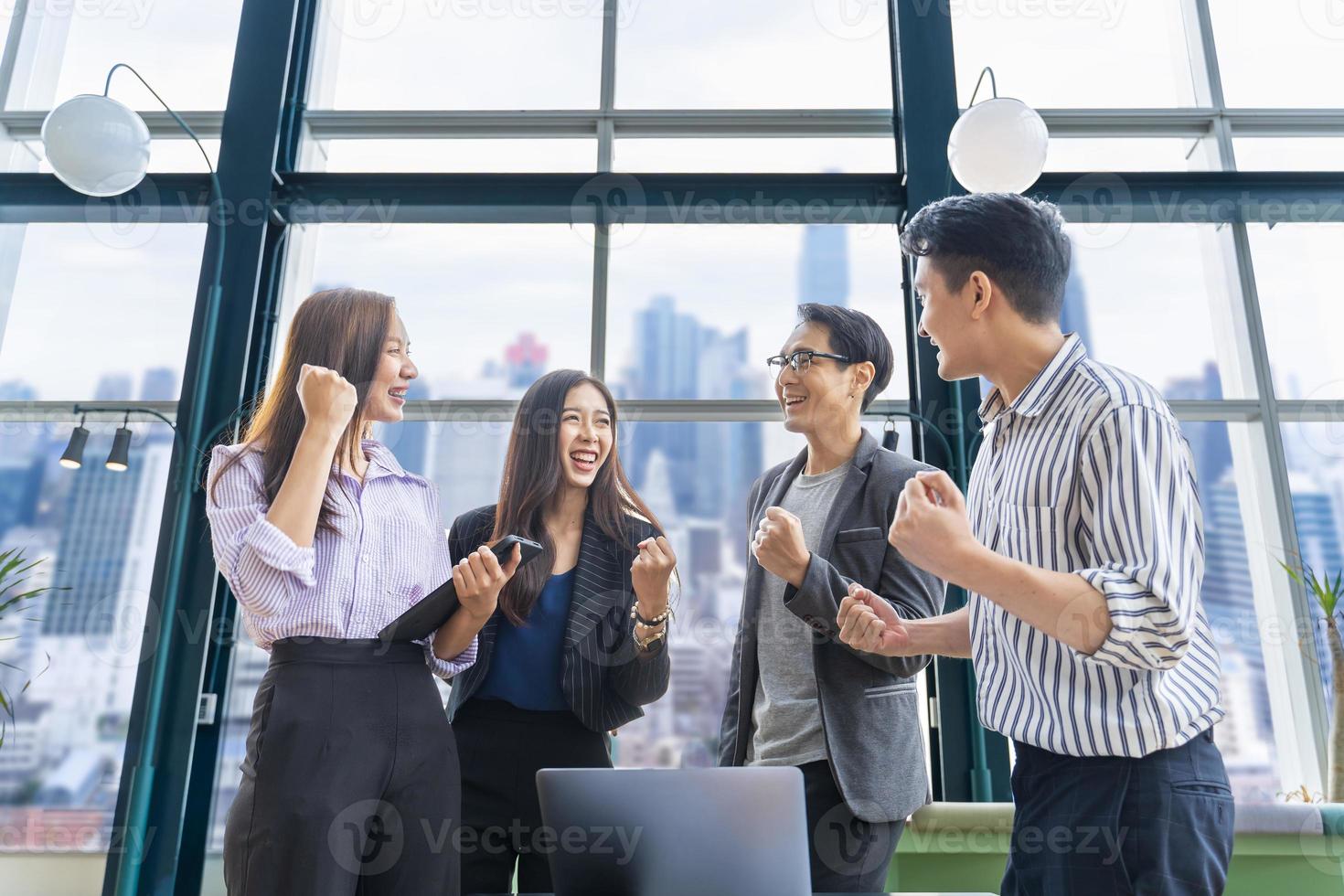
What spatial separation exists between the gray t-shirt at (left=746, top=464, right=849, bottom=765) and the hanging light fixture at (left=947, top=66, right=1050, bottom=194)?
4.17 feet

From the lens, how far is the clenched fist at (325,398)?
1.51 meters

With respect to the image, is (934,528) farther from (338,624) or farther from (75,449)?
(75,449)

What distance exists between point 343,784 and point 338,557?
0.38 meters

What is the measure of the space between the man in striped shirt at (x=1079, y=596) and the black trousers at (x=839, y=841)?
0.38 metres

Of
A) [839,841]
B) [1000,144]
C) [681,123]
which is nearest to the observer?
[839,841]

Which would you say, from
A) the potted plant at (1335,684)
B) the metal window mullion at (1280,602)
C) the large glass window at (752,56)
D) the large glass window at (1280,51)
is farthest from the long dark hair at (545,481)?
the large glass window at (1280,51)

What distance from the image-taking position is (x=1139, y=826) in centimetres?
101

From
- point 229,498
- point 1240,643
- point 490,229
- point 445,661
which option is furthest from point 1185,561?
point 490,229

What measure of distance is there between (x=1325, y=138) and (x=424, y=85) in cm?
411

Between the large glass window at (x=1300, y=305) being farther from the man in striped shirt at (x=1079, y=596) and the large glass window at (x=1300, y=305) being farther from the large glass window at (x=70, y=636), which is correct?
the large glass window at (x=70, y=636)

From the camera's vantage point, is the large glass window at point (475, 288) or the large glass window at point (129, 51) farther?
the large glass window at point (129, 51)

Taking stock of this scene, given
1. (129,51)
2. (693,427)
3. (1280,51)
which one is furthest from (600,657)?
(1280,51)

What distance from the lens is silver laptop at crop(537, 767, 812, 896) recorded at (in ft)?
2.98

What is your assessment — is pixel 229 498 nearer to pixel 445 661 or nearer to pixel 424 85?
pixel 445 661
